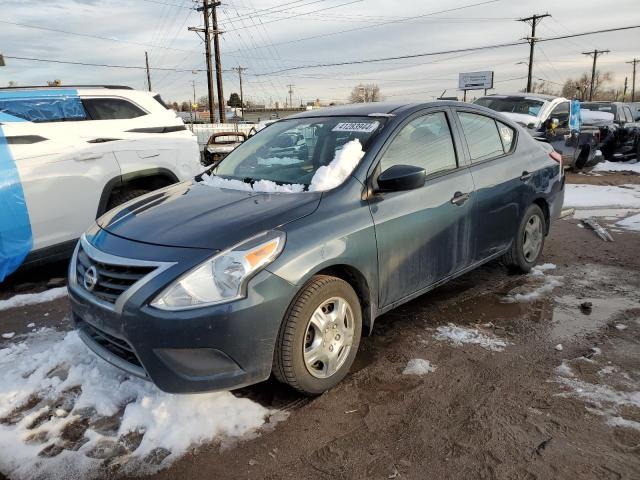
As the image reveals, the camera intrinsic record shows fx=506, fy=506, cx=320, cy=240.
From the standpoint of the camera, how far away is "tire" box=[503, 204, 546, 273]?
469 centimetres

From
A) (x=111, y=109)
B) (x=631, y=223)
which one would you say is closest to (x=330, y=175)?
(x=111, y=109)

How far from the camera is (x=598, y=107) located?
18.2 m

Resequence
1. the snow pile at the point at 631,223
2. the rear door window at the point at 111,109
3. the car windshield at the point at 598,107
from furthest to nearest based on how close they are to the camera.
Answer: the car windshield at the point at 598,107 < the snow pile at the point at 631,223 < the rear door window at the point at 111,109

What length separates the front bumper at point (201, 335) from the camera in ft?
8.14

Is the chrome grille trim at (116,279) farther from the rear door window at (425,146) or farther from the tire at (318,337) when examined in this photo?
the rear door window at (425,146)

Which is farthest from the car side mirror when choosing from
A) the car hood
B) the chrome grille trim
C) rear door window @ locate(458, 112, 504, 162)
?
the chrome grille trim

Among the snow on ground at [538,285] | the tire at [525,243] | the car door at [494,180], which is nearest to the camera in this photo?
the car door at [494,180]

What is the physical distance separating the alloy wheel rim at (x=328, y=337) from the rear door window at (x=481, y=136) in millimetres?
1900

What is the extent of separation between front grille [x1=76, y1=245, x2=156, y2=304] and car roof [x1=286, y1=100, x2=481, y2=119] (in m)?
2.04

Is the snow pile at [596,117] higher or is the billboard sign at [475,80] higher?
the billboard sign at [475,80]

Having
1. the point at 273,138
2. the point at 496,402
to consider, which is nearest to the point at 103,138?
the point at 273,138

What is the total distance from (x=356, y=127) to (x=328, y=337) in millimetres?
1579

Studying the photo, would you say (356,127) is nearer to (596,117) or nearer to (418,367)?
(418,367)

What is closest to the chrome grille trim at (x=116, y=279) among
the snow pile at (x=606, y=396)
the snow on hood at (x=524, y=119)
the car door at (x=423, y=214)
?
the car door at (x=423, y=214)
